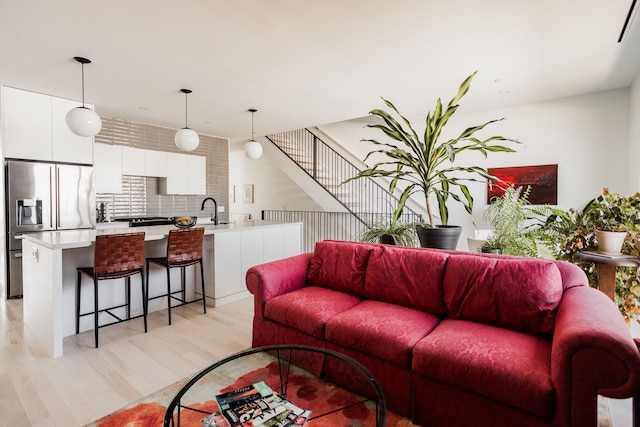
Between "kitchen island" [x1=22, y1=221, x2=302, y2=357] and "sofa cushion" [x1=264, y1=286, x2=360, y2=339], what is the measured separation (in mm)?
1547

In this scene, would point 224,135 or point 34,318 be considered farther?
point 224,135

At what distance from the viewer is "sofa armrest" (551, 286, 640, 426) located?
1.24 m

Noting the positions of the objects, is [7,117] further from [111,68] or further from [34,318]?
[34,318]

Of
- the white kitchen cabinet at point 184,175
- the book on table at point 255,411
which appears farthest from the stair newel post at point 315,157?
the book on table at point 255,411

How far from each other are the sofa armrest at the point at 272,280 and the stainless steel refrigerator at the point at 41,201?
11.8 feet

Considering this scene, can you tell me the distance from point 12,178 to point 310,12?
14.2 ft

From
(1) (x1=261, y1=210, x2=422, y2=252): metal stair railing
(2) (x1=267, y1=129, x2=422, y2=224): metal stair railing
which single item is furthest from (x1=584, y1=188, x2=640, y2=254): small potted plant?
(2) (x1=267, y1=129, x2=422, y2=224): metal stair railing

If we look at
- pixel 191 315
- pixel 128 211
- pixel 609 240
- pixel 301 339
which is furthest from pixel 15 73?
pixel 609 240

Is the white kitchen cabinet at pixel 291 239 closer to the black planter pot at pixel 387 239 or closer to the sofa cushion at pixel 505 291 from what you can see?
the black planter pot at pixel 387 239

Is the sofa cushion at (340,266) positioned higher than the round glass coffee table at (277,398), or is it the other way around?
the sofa cushion at (340,266)

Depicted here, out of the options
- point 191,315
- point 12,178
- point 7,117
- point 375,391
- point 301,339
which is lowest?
point 191,315

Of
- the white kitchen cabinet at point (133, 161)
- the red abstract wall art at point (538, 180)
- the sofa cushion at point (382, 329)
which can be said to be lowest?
the sofa cushion at point (382, 329)

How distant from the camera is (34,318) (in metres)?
2.92

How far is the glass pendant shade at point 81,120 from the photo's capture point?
3094 mm
